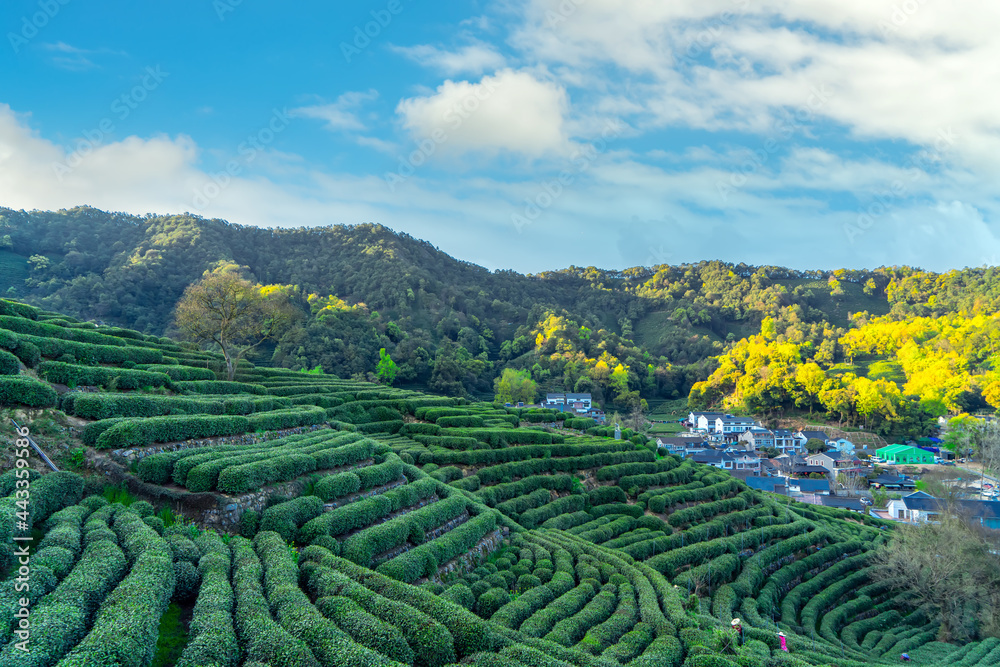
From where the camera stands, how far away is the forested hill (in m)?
67.6

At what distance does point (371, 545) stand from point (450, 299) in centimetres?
9064

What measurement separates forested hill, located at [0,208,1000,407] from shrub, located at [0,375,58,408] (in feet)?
75.2

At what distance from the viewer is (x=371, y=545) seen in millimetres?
14891

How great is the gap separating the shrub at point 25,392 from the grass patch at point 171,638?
9017 mm

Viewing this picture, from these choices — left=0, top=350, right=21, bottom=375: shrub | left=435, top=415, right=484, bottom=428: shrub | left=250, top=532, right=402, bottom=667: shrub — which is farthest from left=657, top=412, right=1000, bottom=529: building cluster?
left=0, top=350, right=21, bottom=375: shrub

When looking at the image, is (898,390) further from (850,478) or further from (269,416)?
(269,416)

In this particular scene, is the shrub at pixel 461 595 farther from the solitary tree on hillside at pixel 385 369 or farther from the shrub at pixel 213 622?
the solitary tree on hillside at pixel 385 369

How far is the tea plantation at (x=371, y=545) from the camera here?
917 cm

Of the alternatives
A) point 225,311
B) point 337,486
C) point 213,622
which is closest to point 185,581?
point 213,622

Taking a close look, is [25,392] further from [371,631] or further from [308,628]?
[371,631]

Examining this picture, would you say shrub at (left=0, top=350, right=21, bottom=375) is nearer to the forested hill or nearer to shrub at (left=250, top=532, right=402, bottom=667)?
→ shrub at (left=250, top=532, right=402, bottom=667)

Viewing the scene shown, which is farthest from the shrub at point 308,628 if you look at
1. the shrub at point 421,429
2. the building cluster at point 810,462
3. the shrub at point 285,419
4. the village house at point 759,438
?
the village house at point 759,438

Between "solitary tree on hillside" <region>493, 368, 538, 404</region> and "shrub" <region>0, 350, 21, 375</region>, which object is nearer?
"shrub" <region>0, 350, 21, 375</region>

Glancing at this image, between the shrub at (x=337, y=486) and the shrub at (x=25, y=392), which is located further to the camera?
the shrub at (x=337, y=486)
